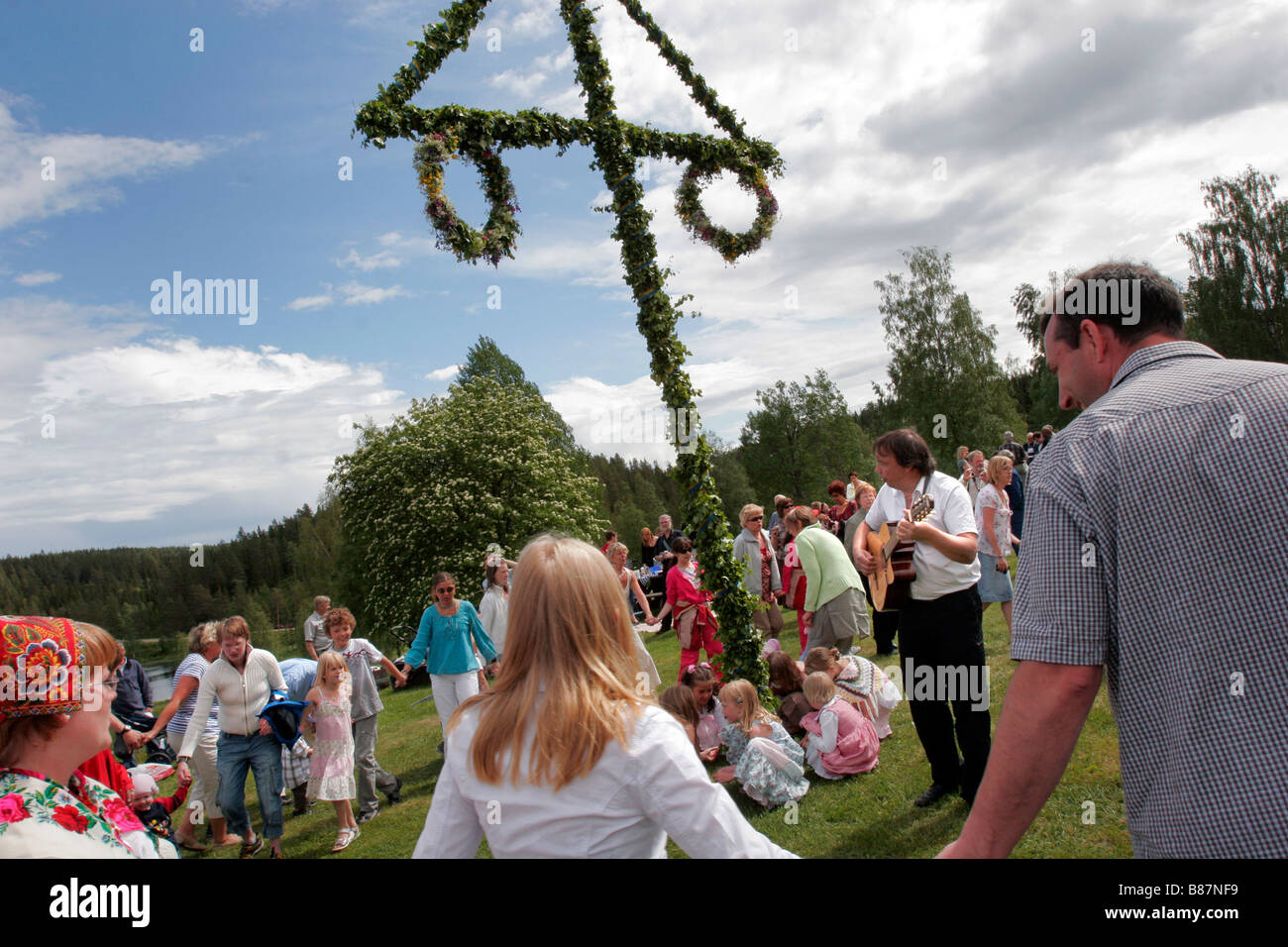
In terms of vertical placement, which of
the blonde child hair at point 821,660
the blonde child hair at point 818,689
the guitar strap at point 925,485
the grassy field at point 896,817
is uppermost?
the guitar strap at point 925,485

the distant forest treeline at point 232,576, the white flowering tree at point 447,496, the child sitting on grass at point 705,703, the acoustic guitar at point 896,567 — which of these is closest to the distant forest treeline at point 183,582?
the distant forest treeline at point 232,576

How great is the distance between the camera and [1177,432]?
1516 mm

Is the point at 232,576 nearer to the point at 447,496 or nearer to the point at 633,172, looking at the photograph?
the point at 447,496

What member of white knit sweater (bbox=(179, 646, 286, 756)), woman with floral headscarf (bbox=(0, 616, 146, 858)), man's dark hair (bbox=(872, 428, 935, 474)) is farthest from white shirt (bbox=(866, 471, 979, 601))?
white knit sweater (bbox=(179, 646, 286, 756))

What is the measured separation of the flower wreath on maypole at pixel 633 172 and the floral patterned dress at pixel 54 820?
487 centimetres

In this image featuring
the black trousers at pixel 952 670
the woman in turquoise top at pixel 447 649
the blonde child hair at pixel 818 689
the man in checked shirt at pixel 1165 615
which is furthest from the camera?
the woman in turquoise top at pixel 447 649

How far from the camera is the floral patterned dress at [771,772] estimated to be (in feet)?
18.8

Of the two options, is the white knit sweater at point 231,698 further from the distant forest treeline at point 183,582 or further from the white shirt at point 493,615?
the distant forest treeline at point 183,582

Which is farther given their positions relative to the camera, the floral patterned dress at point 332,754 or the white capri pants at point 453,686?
the white capri pants at point 453,686

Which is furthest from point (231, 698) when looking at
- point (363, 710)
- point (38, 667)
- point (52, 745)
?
point (38, 667)

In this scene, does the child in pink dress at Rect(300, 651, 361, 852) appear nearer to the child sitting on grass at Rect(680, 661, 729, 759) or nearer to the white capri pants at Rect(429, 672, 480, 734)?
the white capri pants at Rect(429, 672, 480, 734)
